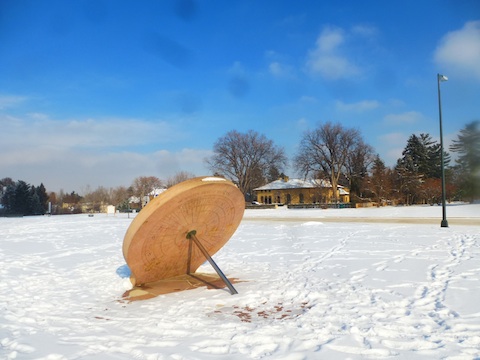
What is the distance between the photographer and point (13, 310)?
641 cm

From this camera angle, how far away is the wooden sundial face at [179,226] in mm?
6684

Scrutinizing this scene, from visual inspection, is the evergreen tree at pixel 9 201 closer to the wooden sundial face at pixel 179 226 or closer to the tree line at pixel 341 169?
the tree line at pixel 341 169

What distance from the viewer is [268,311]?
588 cm

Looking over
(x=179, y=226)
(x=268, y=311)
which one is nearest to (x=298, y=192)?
(x=179, y=226)

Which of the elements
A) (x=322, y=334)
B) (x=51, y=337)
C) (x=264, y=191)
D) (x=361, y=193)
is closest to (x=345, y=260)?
(x=322, y=334)

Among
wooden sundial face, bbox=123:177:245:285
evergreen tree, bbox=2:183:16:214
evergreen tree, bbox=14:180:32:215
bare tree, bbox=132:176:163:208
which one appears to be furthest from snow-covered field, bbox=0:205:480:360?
bare tree, bbox=132:176:163:208

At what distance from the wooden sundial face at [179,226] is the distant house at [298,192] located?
2310 inches

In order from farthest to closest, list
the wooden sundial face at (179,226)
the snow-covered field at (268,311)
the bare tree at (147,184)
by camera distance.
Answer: the bare tree at (147,184) → the wooden sundial face at (179,226) → the snow-covered field at (268,311)

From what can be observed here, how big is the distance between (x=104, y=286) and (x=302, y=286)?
4064 millimetres

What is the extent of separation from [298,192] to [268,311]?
68286mm

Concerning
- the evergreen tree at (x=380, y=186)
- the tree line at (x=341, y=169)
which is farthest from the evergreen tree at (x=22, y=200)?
the evergreen tree at (x=380, y=186)

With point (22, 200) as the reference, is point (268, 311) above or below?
below

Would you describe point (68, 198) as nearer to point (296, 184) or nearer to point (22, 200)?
point (22, 200)

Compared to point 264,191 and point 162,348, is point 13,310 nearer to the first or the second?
point 162,348
